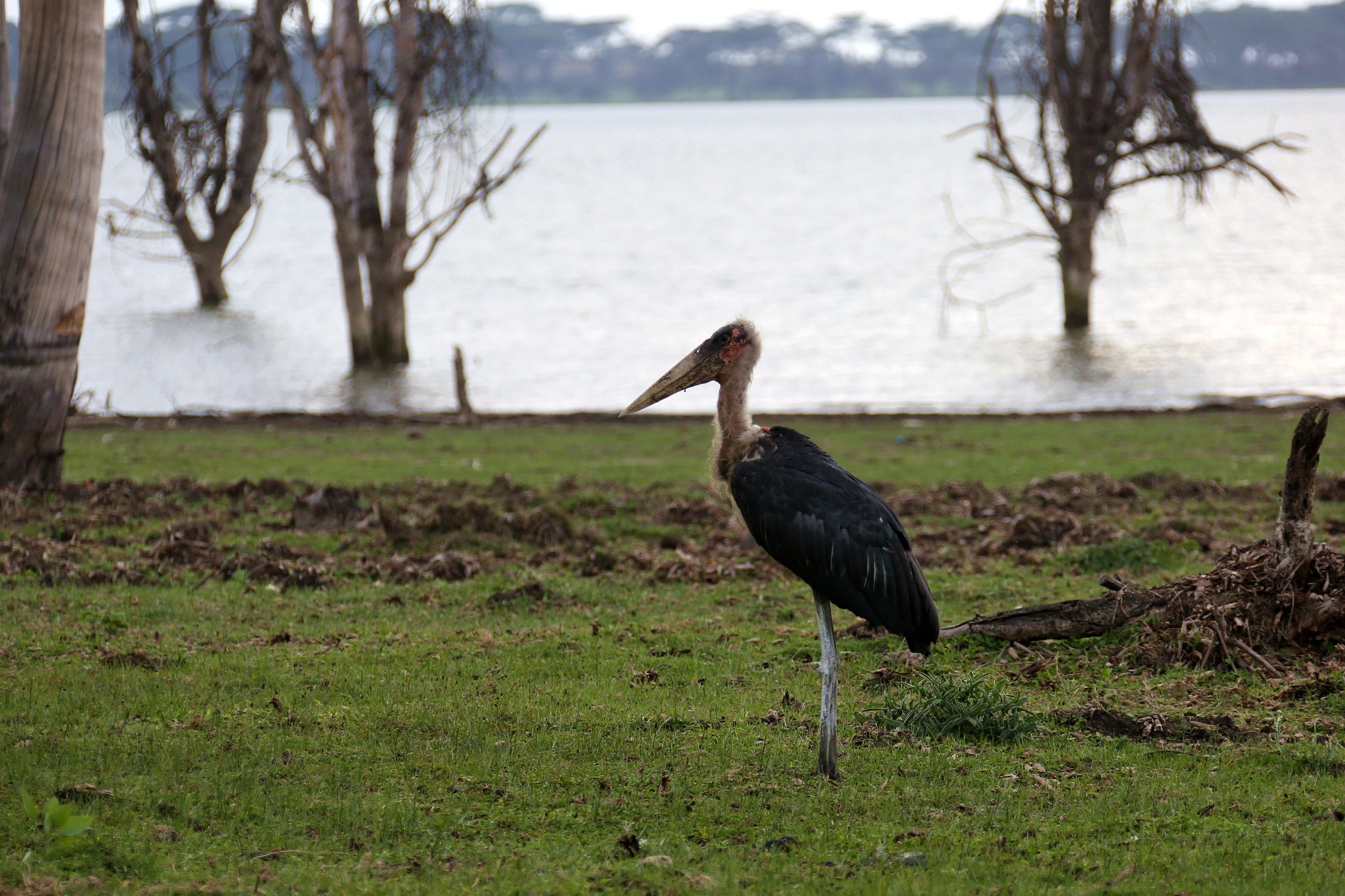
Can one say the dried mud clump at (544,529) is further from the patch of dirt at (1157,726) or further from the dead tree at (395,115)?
the dead tree at (395,115)

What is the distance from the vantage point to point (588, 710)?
7574 millimetres

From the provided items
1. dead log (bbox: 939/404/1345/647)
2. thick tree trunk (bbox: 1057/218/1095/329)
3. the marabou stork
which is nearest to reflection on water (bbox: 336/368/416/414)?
thick tree trunk (bbox: 1057/218/1095/329)

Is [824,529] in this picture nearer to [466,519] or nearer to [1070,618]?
[1070,618]

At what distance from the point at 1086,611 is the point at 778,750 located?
2.90 meters

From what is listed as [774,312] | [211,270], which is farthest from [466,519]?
[211,270]

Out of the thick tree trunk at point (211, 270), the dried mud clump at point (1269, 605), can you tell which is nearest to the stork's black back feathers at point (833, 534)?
the dried mud clump at point (1269, 605)

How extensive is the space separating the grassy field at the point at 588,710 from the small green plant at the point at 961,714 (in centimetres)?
11

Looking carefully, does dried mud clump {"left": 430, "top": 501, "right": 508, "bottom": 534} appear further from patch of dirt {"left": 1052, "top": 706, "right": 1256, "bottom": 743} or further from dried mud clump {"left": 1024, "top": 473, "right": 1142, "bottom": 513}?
patch of dirt {"left": 1052, "top": 706, "right": 1256, "bottom": 743}

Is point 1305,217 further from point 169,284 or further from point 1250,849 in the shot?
point 1250,849

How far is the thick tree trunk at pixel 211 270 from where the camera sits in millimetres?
39531

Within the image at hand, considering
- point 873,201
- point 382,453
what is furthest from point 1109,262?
point 382,453

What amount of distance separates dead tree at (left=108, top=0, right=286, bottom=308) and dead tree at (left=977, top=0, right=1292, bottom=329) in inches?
580

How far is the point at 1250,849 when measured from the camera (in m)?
5.57

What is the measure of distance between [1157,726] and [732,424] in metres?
2.93
